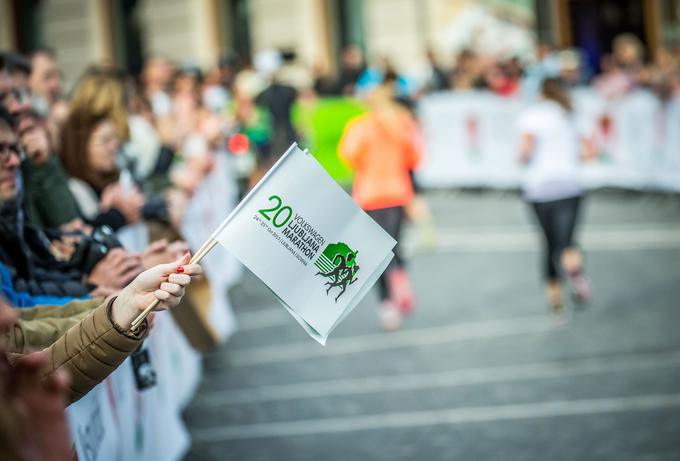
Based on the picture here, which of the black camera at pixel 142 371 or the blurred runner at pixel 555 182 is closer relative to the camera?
the black camera at pixel 142 371

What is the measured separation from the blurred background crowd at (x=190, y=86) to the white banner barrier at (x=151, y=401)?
34 centimetres

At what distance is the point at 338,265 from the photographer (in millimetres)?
3926

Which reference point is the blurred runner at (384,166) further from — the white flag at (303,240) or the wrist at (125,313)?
the wrist at (125,313)

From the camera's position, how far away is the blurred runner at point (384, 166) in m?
10.8

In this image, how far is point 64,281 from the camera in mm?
4641

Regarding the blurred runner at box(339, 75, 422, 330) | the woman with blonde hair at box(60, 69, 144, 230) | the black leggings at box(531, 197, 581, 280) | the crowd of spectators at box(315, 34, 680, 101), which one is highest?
the woman with blonde hair at box(60, 69, 144, 230)

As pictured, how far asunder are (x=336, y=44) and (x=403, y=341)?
24349mm

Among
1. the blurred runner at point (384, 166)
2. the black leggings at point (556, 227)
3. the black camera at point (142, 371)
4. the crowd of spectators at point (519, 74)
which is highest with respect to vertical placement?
the black camera at point (142, 371)

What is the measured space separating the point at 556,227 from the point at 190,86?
17.2 ft

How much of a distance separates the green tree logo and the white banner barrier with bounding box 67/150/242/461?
0.96 m

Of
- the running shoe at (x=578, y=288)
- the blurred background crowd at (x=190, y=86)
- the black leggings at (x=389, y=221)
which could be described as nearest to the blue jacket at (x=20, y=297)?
the blurred background crowd at (x=190, y=86)

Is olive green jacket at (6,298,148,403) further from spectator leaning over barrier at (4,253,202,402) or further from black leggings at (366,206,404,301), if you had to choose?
black leggings at (366,206,404,301)

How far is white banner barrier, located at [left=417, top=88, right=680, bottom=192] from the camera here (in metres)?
16.6

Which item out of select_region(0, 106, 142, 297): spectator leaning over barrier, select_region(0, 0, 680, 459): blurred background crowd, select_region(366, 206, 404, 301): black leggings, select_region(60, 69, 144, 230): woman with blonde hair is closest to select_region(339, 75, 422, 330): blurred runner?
select_region(366, 206, 404, 301): black leggings
